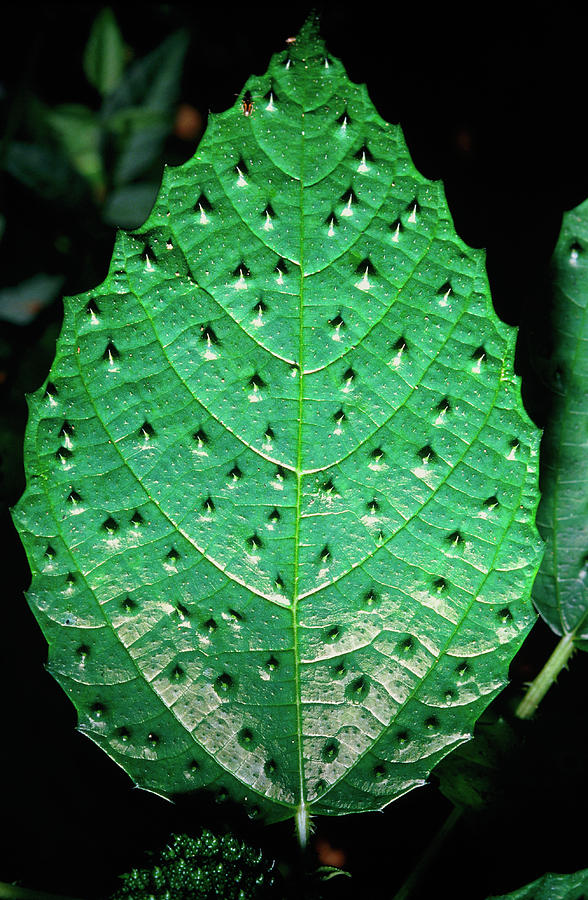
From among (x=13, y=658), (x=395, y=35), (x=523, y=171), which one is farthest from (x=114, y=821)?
(x=395, y=35)

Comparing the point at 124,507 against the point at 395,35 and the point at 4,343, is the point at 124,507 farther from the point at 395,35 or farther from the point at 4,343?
the point at 395,35

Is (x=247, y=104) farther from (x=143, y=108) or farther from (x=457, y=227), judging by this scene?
(x=143, y=108)

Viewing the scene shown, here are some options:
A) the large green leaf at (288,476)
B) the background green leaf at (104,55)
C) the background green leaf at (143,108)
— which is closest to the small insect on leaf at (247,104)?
the large green leaf at (288,476)

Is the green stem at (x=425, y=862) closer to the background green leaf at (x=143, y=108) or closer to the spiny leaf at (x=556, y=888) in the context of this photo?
the spiny leaf at (x=556, y=888)

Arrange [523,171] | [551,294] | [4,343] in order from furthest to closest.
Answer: [523,171]
[4,343]
[551,294]

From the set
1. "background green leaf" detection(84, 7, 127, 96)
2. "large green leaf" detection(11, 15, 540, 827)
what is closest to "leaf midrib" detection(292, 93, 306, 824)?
"large green leaf" detection(11, 15, 540, 827)

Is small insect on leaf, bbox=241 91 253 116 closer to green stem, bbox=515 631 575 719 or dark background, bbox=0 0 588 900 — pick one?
dark background, bbox=0 0 588 900
